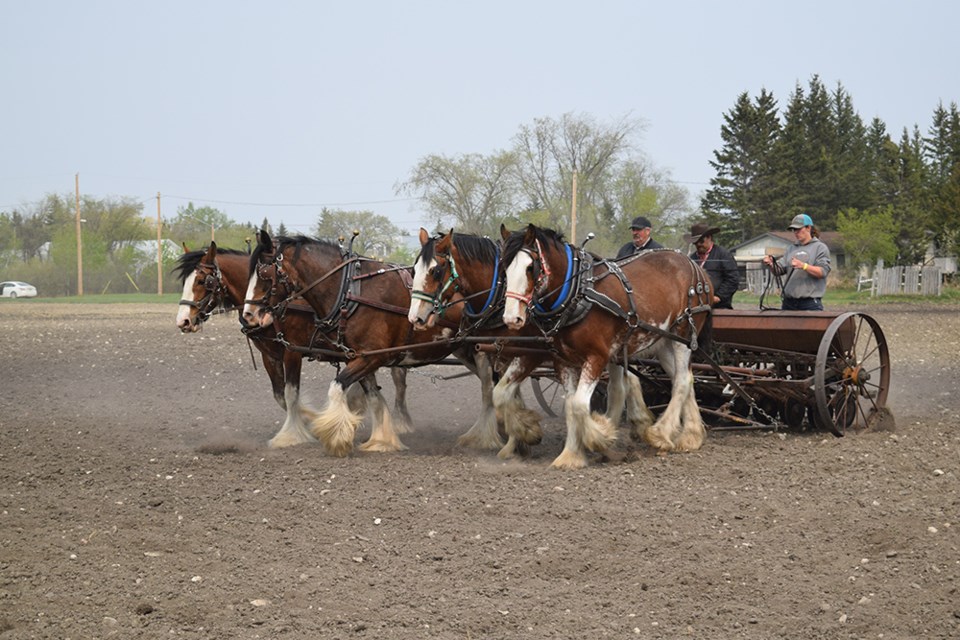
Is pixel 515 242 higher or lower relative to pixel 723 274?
higher

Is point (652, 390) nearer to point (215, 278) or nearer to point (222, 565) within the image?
point (215, 278)

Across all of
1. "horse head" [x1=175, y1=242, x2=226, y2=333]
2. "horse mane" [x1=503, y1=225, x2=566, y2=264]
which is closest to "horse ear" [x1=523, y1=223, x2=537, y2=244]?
"horse mane" [x1=503, y1=225, x2=566, y2=264]

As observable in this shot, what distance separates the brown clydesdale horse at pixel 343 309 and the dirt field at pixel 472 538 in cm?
50

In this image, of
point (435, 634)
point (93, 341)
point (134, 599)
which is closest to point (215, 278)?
point (134, 599)

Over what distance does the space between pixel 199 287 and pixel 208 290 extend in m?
0.11

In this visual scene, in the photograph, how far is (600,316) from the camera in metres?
8.48

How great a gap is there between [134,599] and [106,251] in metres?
75.2

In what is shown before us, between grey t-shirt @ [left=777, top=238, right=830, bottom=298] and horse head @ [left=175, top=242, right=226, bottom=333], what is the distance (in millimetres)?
5760

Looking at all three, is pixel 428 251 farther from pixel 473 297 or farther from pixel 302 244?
pixel 302 244

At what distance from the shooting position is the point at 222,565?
5852 millimetres

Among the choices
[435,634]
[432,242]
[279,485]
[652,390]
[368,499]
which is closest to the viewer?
[435,634]

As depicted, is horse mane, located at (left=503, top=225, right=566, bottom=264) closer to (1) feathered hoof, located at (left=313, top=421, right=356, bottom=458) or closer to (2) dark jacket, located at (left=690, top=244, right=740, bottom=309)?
(1) feathered hoof, located at (left=313, top=421, right=356, bottom=458)

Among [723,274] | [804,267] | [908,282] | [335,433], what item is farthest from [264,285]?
[908,282]

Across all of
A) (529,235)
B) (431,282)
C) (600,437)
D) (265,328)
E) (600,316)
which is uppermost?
(529,235)
